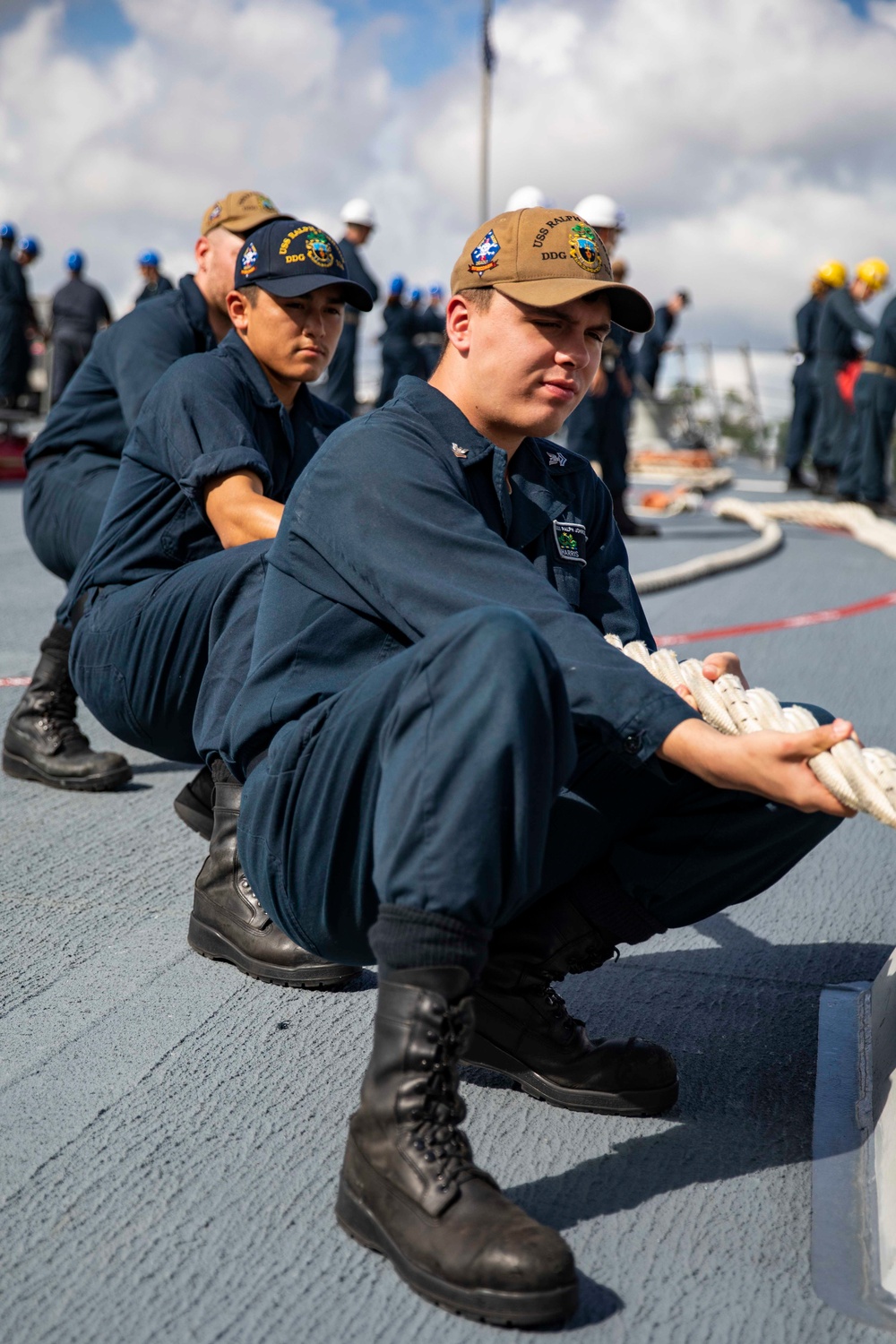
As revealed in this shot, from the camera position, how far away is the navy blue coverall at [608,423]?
7.74m

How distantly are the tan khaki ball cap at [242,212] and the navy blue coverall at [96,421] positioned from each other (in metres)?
0.20

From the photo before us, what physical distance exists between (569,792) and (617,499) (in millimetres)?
7096

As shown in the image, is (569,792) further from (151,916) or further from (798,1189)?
(151,916)

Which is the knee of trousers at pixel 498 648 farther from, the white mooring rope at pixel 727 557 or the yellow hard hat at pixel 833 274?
the yellow hard hat at pixel 833 274

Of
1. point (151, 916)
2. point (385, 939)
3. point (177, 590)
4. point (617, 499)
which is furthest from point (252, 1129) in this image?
point (617, 499)

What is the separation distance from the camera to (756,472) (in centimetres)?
1700

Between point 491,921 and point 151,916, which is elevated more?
point 491,921

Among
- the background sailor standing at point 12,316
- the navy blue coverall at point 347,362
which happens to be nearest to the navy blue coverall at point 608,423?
the navy blue coverall at point 347,362

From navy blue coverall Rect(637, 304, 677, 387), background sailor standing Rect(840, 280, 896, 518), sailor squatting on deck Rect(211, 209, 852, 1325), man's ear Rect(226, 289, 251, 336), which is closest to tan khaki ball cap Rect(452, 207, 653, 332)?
sailor squatting on deck Rect(211, 209, 852, 1325)

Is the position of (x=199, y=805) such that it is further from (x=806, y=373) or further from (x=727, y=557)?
(x=806, y=373)

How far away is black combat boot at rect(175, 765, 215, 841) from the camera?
2.60 m

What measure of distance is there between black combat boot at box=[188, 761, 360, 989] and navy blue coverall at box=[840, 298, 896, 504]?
859 centimetres

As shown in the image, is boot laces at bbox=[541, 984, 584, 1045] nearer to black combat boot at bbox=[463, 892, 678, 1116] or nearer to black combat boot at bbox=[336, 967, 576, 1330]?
black combat boot at bbox=[463, 892, 678, 1116]

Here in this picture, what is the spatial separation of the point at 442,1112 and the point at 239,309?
189 cm
